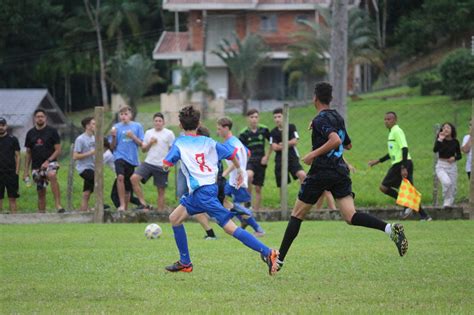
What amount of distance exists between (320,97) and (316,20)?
146 ft

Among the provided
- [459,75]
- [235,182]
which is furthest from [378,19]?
[235,182]

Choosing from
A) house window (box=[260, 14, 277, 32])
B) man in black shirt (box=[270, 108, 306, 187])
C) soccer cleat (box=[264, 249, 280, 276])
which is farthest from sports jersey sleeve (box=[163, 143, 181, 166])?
house window (box=[260, 14, 277, 32])

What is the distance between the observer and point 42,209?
59.7 ft

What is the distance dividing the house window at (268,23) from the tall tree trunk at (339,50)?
34.5 meters

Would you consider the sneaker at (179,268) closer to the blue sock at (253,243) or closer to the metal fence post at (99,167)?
the blue sock at (253,243)

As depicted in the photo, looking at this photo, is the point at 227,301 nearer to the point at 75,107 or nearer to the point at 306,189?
the point at 306,189

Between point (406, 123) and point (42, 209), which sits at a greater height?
point (406, 123)

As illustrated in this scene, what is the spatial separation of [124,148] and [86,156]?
0.73 m

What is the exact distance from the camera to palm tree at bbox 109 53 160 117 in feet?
180

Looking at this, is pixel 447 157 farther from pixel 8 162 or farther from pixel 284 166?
pixel 8 162

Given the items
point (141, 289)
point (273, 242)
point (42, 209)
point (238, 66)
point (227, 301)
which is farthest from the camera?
point (238, 66)

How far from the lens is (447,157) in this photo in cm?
1825

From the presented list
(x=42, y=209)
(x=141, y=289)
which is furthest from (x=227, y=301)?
(x=42, y=209)

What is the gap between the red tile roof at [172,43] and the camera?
182ft
